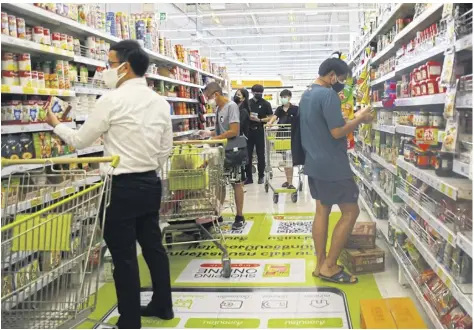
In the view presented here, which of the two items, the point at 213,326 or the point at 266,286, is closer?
the point at 213,326

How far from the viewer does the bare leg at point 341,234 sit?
12.1 ft

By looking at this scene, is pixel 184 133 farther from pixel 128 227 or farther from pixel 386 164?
pixel 128 227

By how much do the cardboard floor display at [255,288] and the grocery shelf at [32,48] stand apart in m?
1.83

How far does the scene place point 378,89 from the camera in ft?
18.1

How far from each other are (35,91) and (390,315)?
2680mm

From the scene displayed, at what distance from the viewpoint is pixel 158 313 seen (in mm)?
3152

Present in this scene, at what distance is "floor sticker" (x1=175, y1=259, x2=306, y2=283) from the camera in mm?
3846

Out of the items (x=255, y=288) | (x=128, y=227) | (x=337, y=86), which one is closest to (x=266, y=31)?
(x=337, y=86)

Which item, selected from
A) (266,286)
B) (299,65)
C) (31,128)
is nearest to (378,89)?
(266,286)

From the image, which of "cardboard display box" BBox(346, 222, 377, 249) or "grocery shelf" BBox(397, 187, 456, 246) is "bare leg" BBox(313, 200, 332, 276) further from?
"grocery shelf" BBox(397, 187, 456, 246)

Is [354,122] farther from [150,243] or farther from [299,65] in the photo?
[299,65]

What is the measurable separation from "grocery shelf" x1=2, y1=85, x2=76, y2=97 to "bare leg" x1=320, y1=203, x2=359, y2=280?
229 cm

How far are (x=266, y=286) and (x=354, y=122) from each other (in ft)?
4.55

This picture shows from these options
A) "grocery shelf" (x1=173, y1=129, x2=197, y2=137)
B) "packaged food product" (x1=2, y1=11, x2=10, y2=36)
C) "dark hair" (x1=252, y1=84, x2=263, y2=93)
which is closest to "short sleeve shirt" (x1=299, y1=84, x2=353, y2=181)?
"packaged food product" (x1=2, y1=11, x2=10, y2=36)
